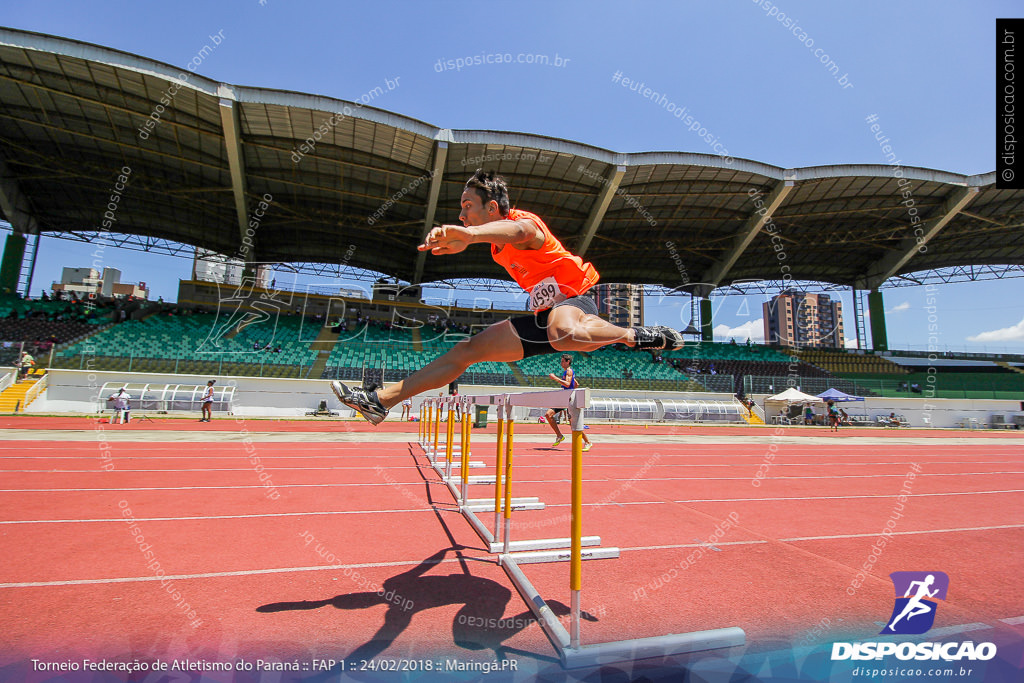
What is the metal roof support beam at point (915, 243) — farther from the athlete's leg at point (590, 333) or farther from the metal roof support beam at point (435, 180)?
the athlete's leg at point (590, 333)

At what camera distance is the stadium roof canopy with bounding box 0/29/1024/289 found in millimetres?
18494

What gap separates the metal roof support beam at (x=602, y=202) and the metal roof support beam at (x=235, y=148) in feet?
51.7

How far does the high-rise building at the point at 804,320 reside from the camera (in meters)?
110

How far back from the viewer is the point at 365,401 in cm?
304

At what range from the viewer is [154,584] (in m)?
2.80

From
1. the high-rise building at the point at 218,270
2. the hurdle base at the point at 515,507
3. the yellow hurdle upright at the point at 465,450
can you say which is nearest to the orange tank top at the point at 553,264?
the yellow hurdle upright at the point at 465,450

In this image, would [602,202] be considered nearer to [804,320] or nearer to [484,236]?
[484,236]

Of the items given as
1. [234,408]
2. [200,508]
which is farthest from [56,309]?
[200,508]

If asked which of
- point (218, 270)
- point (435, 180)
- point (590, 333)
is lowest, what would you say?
point (590, 333)

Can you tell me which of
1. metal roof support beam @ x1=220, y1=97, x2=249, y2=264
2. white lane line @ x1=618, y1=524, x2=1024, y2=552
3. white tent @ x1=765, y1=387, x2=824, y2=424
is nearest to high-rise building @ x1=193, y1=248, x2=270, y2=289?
metal roof support beam @ x1=220, y1=97, x2=249, y2=264

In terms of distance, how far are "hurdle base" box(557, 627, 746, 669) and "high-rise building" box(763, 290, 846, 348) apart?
12062cm

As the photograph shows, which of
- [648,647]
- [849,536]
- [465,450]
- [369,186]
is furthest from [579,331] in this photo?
[369,186]

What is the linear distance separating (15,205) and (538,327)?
33.8m
